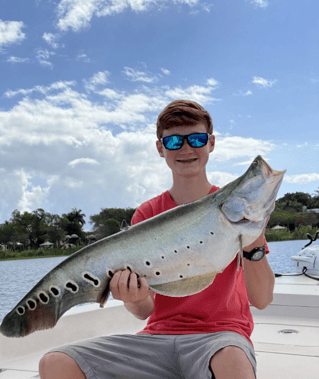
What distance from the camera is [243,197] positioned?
186 cm

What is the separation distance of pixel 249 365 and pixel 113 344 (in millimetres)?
733

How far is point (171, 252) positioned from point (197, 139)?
78 cm

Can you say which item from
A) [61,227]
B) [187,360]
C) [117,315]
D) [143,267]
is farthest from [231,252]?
[61,227]

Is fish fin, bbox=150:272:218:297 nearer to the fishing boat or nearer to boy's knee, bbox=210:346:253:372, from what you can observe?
boy's knee, bbox=210:346:253:372

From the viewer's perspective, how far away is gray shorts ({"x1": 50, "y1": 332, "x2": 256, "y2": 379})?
2.08m

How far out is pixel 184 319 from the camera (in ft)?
7.81

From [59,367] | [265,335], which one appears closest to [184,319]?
[59,367]

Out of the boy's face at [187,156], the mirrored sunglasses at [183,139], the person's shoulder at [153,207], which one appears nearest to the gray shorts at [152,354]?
the person's shoulder at [153,207]

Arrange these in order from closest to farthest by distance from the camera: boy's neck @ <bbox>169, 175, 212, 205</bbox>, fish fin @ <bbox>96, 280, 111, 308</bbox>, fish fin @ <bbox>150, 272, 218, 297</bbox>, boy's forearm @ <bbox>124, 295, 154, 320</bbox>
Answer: fish fin @ <bbox>150, 272, 218, 297</bbox>, fish fin @ <bbox>96, 280, 111, 308</bbox>, boy's forearm @ <bbox>124, 295, 154, 320</bbox>, boy's neck @ <bbox>169, 175, 212, 205</bbox>

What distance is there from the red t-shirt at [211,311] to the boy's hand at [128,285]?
18.5 inches

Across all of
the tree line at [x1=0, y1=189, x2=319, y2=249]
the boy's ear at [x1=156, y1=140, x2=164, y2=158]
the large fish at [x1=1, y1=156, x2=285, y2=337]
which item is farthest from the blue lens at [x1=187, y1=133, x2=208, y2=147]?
the tree line at [x1=0, y1=189, x2=319, y2=249]

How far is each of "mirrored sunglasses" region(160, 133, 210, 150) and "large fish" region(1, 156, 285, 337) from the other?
Result: 22.0 inches

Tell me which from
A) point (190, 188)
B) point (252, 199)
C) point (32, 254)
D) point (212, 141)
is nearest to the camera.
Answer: point (252, 199)

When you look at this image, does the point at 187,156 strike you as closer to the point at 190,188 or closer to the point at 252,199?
the point at 190,188
